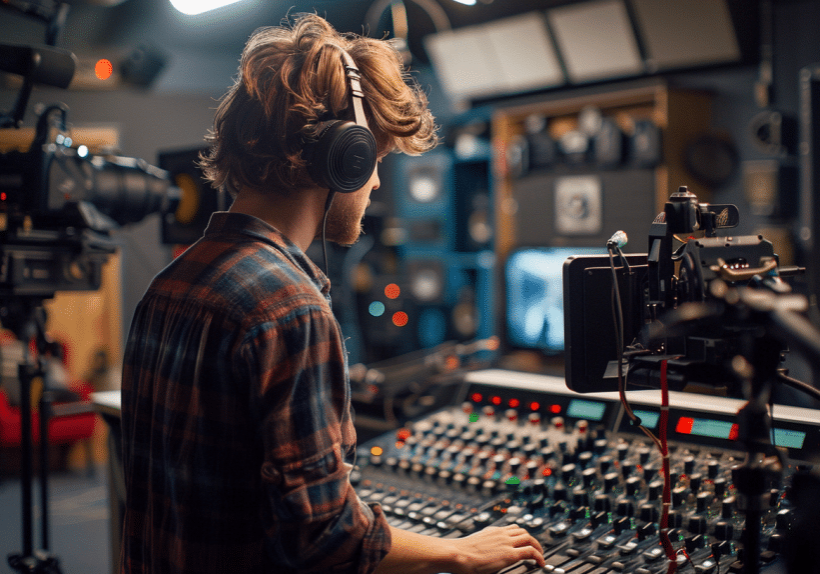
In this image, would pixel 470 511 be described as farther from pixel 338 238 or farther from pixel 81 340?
pixel 81 340

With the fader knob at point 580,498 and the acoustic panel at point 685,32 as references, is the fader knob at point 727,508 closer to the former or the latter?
the fader knob at point 580,498

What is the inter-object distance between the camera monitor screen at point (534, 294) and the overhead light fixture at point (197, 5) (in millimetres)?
2154

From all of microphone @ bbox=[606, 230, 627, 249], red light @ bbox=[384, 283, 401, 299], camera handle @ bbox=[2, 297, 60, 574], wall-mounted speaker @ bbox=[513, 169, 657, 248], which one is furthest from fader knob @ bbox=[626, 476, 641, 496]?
red light @ bbox=[384, 283, 401, 299]

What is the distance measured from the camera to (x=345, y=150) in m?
0.98

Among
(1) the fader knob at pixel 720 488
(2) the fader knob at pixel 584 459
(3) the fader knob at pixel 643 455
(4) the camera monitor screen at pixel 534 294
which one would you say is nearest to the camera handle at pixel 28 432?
(2) the fader knob at pixel 584 459

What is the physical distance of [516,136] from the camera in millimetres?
3869

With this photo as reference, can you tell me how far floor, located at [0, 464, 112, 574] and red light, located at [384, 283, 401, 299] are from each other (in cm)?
207

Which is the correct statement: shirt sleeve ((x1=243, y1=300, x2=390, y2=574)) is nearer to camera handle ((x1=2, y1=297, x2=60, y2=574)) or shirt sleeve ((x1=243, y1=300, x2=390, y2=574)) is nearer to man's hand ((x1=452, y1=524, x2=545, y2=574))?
man's hand ((x1=452, y1=524, x2=545, y2=574))

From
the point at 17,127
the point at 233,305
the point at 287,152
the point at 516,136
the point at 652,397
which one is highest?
the point at 516,136

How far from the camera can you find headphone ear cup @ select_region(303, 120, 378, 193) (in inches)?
38.2

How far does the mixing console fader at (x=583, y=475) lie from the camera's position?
970mm

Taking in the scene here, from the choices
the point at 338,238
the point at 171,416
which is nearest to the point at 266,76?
the point at 338,238

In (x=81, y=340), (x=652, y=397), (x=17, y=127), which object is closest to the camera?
(x=652, y=397)

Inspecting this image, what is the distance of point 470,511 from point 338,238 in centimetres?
50
